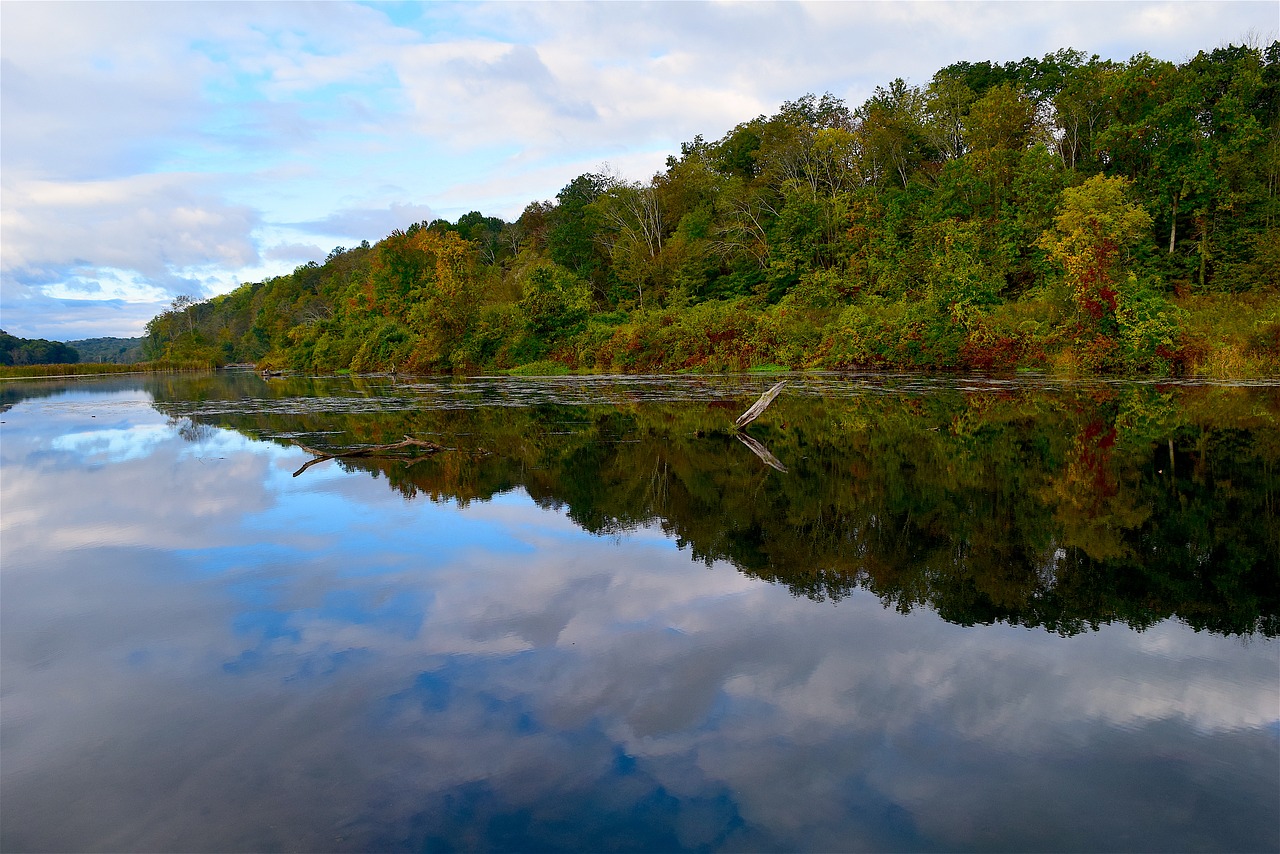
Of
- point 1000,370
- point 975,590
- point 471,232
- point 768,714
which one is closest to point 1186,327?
point 1000,370

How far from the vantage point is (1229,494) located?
27.8 ft

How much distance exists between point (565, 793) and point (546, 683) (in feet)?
3.62

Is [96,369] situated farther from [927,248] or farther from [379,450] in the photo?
[379,450]

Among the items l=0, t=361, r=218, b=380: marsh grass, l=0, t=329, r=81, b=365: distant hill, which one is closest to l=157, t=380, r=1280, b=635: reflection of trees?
l=0, t=361, r=218, b=380: marsh grass

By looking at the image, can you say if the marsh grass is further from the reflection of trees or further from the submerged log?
the submerged log

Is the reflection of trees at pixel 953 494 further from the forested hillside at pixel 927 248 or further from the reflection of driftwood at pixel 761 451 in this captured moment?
the forested hillside at pixel 927 248

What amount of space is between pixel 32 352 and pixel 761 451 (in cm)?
13087

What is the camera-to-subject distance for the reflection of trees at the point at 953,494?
18.9 ft

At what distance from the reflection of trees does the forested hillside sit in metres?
15.7

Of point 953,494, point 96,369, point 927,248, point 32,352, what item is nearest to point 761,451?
point 953,494

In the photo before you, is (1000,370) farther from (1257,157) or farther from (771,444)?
(771,444)

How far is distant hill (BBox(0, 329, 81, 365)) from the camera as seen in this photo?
10044cm

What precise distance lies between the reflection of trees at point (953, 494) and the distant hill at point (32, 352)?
4434 inches

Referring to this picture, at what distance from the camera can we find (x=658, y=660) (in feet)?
15.2
